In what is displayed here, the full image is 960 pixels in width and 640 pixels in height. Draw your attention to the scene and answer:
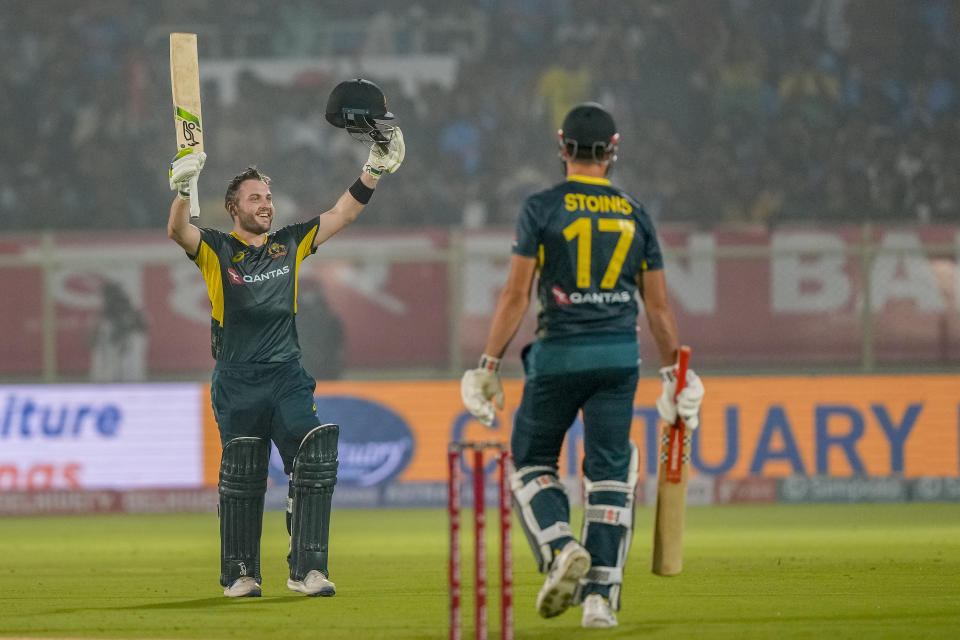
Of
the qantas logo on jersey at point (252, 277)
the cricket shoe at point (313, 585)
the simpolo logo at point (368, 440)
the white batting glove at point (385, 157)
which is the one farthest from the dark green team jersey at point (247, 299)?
the simpolo logo at point (368, 440)

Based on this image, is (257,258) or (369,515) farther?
(369,515)

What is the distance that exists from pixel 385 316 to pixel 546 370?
8.64 meters

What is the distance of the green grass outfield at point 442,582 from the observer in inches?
245

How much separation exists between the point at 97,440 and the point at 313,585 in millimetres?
6793

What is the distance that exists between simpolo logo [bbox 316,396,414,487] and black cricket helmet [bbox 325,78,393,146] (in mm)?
6408

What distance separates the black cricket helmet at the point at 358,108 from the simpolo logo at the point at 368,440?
641cm

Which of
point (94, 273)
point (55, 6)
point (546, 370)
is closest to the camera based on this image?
point (546, 370)

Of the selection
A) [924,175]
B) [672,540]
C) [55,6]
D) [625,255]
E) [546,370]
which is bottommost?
[672,540]

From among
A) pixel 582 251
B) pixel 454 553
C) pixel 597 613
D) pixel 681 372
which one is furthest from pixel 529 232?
pixel 597 613

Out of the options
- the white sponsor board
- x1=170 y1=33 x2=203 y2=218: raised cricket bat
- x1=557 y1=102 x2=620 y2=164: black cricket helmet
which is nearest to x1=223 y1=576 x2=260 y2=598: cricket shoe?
x1=170 y1=33 x2=203 y2=218: raised cricket bat

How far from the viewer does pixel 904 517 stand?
12.0 metres

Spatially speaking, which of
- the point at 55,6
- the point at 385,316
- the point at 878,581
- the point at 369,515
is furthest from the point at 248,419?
the point at 55,6

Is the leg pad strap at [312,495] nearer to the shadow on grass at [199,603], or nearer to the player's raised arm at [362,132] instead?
the shadow on grass at [199,603]

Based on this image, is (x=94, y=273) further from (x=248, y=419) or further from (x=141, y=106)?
(x=248, y=419)
